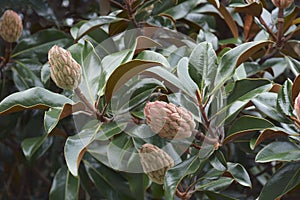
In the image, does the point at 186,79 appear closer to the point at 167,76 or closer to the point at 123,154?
the point at 167,76

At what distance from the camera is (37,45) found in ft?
4.41

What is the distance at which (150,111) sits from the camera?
2.68ft

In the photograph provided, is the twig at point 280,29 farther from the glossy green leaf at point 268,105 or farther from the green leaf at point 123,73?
the green leaf at point 123,73

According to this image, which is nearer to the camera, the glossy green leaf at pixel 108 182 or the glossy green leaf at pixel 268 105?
the glossy green leaf at pixel 268 105

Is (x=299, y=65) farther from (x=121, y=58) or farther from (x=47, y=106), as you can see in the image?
(x=47, y=106)

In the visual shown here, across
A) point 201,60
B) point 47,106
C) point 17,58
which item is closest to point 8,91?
point 17,58

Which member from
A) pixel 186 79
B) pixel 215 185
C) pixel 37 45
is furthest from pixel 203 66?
pixel 37 45

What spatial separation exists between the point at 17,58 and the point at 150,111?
64 centimetres

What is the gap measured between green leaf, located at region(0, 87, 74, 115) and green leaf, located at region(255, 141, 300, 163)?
0.33 m

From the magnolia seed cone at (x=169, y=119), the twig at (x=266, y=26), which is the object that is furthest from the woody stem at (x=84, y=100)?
the twig at (x=266, y=26)

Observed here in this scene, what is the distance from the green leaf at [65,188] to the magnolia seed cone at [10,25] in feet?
1.16

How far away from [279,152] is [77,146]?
34 centimetres

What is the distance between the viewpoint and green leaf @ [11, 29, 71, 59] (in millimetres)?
1322

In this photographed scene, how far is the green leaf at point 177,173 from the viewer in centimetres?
86
